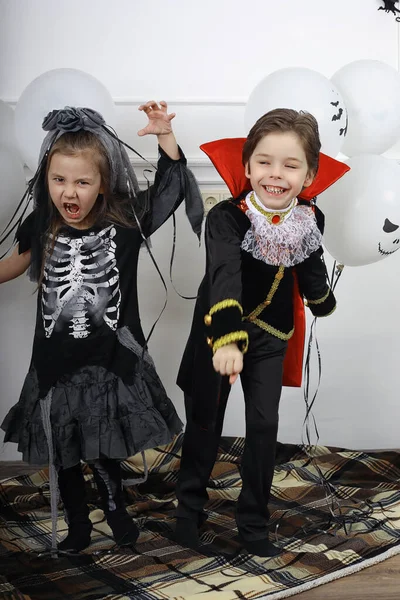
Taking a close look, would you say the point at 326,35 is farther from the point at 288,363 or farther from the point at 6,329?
the point at 6,329

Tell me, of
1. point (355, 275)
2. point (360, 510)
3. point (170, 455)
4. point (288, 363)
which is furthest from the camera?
point (355, 275)

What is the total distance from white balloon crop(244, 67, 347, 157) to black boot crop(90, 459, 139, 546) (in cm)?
87

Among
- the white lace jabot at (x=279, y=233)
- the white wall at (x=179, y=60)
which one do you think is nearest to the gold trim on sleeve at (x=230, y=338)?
the white lace jabot at (x=279, y=233)

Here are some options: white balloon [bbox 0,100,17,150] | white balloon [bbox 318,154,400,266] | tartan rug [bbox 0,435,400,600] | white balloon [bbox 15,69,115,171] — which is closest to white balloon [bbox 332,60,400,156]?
white balloon [bbox 318,154,400,266]

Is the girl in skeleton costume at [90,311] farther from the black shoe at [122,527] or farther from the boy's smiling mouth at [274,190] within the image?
the boy's smiling mouth at [274,190]

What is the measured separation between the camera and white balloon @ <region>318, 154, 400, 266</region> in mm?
1901

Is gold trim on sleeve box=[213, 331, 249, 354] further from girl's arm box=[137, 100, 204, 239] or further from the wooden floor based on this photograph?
the wooden floor

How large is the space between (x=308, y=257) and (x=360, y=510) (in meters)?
0.72

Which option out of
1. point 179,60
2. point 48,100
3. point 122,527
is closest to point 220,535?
point 122,527

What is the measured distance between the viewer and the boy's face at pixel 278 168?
1.65 m

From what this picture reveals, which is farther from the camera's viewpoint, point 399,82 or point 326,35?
point 326,35

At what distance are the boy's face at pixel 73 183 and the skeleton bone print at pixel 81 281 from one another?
74 millimetres

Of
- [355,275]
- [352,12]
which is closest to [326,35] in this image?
[352,12]

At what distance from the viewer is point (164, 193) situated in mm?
1857
